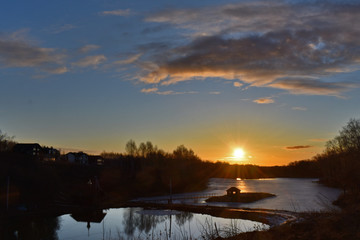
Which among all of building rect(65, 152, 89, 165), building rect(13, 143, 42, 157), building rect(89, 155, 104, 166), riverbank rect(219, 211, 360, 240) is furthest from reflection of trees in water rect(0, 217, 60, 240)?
building rect(89, 155, 104, 166)

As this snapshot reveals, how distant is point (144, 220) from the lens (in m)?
51.1

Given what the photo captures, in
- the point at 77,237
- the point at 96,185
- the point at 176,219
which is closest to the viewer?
the point at 77,237

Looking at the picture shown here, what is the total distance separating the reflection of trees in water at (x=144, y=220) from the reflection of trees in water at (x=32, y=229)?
8.92 meters

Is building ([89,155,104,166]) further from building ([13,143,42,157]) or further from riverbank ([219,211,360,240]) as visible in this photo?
riverbank ([219,211,360,240])

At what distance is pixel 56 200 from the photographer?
213 feet

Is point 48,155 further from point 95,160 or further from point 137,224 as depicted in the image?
point 137,224

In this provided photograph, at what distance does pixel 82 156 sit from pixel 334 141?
10293 cm

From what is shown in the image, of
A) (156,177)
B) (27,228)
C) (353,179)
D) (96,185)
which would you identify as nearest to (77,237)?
(27,228)

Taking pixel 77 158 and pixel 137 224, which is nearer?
pixel 137 224

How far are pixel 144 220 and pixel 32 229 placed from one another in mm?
15121

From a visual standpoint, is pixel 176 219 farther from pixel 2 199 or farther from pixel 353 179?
pixel 353 179

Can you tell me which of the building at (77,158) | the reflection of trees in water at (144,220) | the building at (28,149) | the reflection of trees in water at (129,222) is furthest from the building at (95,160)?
the reflection of trees in water at (144,220)

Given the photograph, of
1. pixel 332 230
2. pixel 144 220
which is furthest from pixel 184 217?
pixel 332 230

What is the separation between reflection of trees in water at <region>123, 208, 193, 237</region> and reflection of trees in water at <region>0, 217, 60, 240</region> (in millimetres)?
8925
